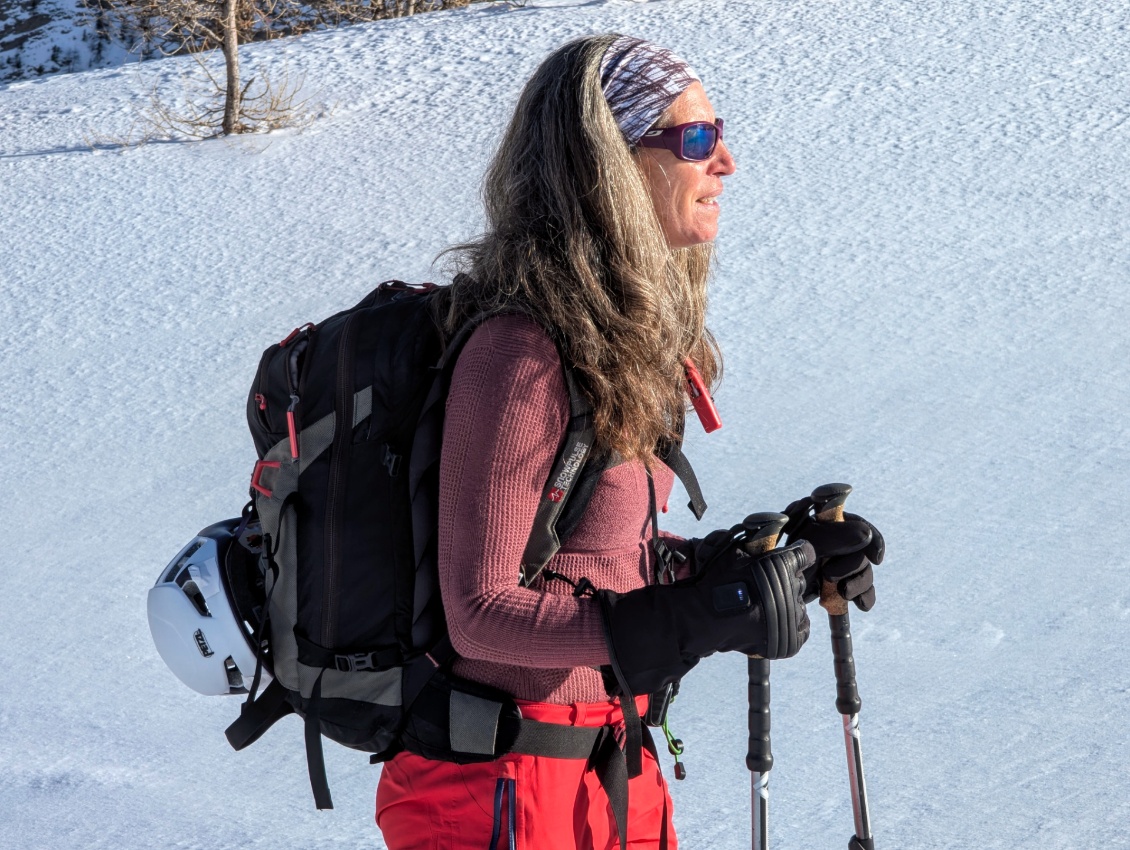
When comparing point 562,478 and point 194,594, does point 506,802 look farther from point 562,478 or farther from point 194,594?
point 194,594

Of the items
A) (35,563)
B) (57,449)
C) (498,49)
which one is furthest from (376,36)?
(35,563)

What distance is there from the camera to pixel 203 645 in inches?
62.7

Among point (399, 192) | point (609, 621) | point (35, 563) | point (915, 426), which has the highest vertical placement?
point (609, 621)

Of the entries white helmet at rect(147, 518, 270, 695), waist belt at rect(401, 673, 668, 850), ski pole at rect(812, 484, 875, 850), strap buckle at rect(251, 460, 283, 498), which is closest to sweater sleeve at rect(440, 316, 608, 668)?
waist belt at rect(401, 673, 668, 850)

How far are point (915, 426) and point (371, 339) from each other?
2.74m

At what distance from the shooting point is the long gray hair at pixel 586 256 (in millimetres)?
1379

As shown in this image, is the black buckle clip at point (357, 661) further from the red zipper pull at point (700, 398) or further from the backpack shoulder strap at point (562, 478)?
the red zipper pull at point (700, 398)

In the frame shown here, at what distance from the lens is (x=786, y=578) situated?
135 centimetres

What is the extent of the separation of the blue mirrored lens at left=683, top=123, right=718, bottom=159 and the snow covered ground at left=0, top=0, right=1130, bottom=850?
1.62 metres

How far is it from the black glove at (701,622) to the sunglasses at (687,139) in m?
0.54

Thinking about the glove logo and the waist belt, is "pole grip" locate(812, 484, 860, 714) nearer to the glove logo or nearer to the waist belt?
the waist belt

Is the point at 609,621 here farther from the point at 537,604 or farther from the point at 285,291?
the point at 285,291

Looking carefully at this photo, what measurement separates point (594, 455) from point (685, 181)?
399 mm

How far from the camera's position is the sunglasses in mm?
1509
